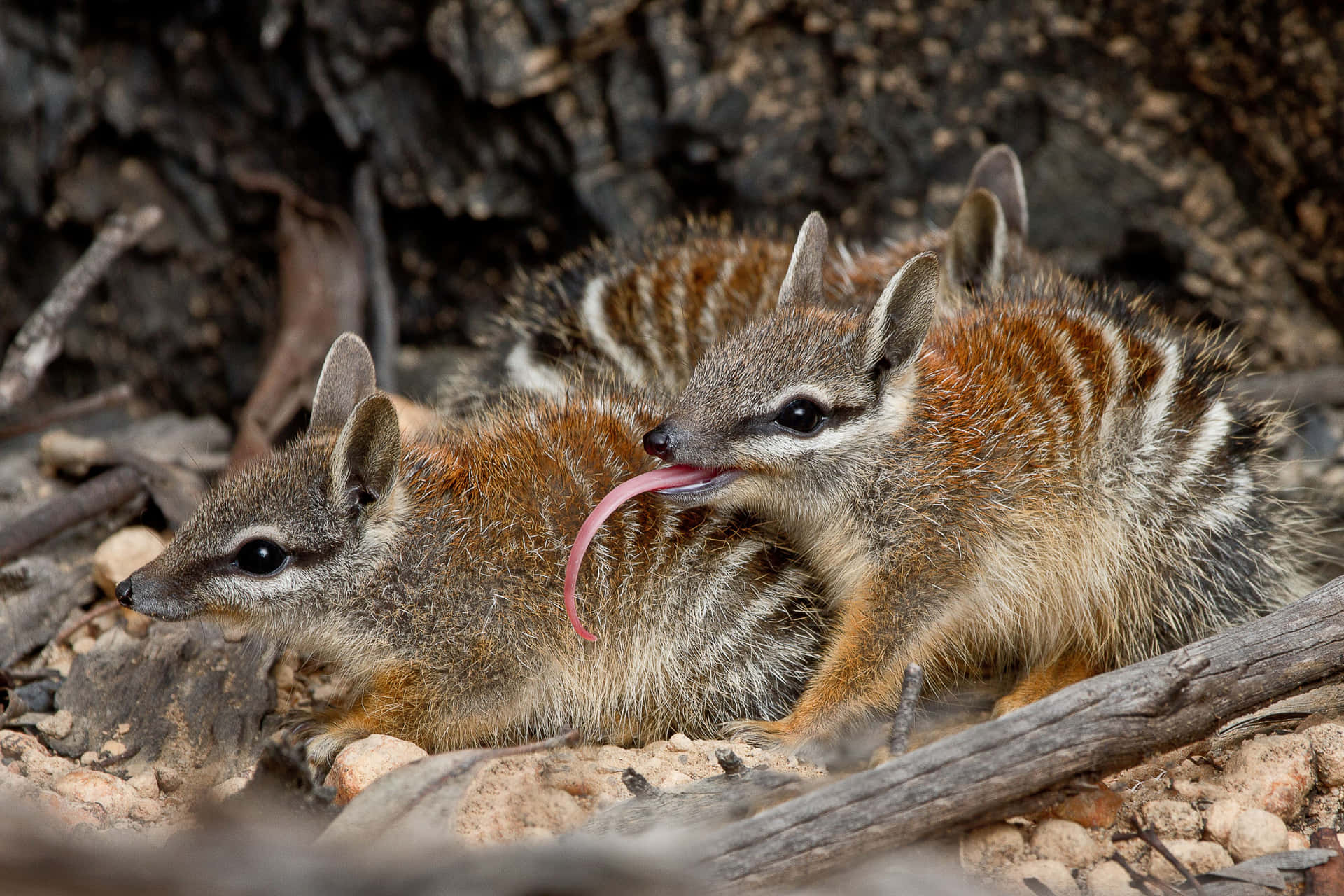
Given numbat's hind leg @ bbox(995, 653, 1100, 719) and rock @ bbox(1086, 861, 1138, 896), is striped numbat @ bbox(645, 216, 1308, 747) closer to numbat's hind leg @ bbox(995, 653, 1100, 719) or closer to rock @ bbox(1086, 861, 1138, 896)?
numbat's hind leg @ bbox(995, 653, 1100, 719)

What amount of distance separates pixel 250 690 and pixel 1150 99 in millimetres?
4648

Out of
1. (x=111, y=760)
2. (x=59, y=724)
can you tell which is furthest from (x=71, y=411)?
(x=111, y=760)

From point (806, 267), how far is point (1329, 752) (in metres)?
2.17

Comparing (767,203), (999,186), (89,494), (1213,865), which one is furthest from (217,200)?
(1213,865)

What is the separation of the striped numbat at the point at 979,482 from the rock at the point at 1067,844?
786 mm

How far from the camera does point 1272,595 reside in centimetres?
388

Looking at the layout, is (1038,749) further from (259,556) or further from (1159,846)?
(259,556)

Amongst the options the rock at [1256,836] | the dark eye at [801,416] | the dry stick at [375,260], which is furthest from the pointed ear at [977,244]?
the dry stick at [375,260]

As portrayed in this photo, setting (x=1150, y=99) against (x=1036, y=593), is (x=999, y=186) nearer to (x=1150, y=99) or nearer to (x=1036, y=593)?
(x=1150, y=99)

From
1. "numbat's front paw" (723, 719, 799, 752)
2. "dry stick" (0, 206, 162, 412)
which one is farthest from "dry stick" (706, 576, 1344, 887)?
"dry stick" (0, 206, 162, 412)

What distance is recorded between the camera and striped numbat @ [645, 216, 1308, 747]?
142 inches

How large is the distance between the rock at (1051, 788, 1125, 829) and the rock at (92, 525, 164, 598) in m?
3.20

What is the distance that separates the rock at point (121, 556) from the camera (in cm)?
432

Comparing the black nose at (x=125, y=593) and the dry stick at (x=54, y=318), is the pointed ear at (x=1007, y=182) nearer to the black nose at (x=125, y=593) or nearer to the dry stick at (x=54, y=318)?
the black nose at (x=125, y=593)
